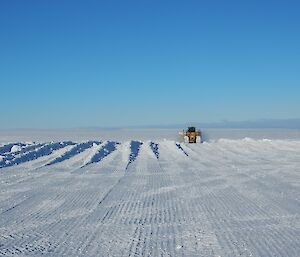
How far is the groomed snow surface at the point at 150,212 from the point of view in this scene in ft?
17.2

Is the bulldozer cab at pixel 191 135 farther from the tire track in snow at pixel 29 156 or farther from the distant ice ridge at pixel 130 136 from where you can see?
the tire track in snow at pixel 29 156

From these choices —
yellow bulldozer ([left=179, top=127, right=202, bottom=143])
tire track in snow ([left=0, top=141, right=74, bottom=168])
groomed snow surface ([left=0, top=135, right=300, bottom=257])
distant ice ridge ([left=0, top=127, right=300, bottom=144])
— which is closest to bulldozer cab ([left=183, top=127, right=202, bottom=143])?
yellow bulldozer ([left=179, top=127, right=202, bottom=143])

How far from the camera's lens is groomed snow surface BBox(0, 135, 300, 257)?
5.23m

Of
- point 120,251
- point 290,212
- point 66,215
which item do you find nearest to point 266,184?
point 290,212

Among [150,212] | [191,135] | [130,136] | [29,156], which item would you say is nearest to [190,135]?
[191,135]

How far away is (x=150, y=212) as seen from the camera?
23.7 ft

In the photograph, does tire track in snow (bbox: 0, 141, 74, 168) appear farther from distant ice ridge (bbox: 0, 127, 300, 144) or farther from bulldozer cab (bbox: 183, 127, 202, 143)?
distant ice ridge (bbox: 0, 127, 300, 144)

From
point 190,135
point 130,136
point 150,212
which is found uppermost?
point 190,135

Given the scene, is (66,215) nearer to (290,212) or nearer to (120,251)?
(120,251)

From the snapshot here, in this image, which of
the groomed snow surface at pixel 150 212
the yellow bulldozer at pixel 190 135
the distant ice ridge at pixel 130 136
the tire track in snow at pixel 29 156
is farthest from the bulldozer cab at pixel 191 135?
the groomed snow surface at pixel 150 212

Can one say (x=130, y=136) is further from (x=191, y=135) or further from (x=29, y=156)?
(x=29, y=156)

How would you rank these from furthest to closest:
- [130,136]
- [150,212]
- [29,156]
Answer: [130,136] → [29,156] → [150,212]

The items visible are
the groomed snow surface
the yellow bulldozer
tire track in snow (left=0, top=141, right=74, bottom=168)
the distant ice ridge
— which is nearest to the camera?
the groomed snow surface

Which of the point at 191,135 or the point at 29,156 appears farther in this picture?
the point at 191,135
